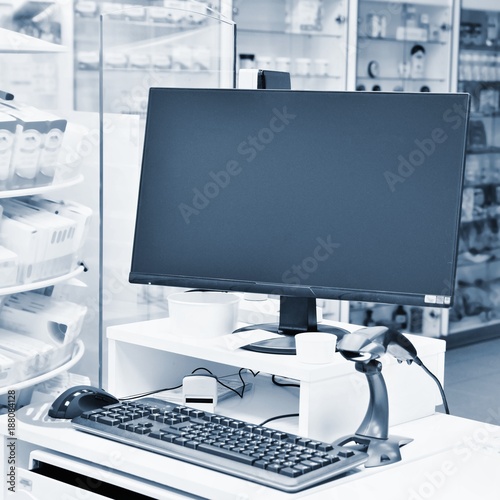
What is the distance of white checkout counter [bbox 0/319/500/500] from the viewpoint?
1351 mm

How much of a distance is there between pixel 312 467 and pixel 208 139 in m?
0.70

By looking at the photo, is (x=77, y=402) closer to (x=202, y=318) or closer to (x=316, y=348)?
(x=202, y=318)

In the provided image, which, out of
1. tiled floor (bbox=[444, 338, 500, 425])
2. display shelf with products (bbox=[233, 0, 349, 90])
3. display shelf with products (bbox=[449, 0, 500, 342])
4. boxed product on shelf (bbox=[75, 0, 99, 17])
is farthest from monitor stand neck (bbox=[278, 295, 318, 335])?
display shelf with products (bbox=[449, 0, 500, 342])

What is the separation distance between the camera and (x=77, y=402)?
161 cm

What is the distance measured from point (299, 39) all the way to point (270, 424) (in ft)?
12.0

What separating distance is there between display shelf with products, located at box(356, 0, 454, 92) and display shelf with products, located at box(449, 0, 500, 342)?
170mm

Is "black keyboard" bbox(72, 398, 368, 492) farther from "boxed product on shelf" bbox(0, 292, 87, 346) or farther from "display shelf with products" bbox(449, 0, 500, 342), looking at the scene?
"display shelf with products" bbox(449, 0, 500, 342)

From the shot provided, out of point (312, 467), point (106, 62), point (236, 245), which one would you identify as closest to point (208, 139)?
point (236, 245)

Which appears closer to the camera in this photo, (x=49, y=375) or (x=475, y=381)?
(x=49, y=375)

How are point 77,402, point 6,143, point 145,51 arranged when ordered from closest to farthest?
point 77,402 < point 6,143 < point 145,51

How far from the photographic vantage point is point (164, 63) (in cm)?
394

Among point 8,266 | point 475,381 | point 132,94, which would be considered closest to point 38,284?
point 8,266

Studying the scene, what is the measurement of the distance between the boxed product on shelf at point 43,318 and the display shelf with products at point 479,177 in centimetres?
306

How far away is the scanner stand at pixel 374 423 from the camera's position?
1.47 m
